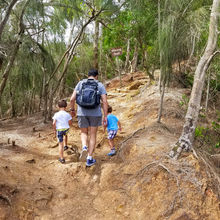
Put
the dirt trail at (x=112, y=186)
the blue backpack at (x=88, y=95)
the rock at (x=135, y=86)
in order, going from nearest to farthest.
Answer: the dirt trail at (x=112, y=186) < the blue backpack at (x=88, y=95) < the rock at (x=135, y=86)

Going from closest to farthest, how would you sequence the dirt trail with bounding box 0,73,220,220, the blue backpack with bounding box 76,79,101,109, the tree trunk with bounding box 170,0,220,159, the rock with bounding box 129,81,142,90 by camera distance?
the dirt trail with bounding box 0,73,220,220, the tree trunk with bounding box 170,0,220,159, the blue backpack with bounding box 76,79,101,109, the rock with bounding box 129,81,142,90

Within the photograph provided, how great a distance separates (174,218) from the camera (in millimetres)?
2348

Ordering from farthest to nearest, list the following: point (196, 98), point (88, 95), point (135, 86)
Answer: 1. point (135, 86)
2. point (88, 95)
3. point (196, 98)

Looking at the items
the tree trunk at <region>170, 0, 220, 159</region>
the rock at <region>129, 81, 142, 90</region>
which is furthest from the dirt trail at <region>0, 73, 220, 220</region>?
the rock at <region>129, 81, 142, 90</region>

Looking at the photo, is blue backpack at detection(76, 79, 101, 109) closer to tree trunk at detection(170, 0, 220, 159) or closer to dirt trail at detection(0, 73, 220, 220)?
dirt trail at detection(0, 73, 220, 220)

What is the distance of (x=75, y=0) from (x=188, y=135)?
5.23 metres

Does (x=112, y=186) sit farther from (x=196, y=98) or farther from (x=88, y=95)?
(x=196, y=98)

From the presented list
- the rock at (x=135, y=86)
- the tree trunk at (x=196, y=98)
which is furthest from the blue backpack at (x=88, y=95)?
the rock at (x=135, y=86)

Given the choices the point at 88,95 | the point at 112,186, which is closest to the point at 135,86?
the point at 88,95

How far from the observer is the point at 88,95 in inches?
132

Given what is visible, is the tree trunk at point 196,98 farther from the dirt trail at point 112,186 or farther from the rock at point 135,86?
the rock at point 135,86

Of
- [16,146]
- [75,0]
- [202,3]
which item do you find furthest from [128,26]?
[16,146]

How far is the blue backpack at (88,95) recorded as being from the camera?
3.36m

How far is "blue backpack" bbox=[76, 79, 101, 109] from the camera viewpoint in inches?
132
